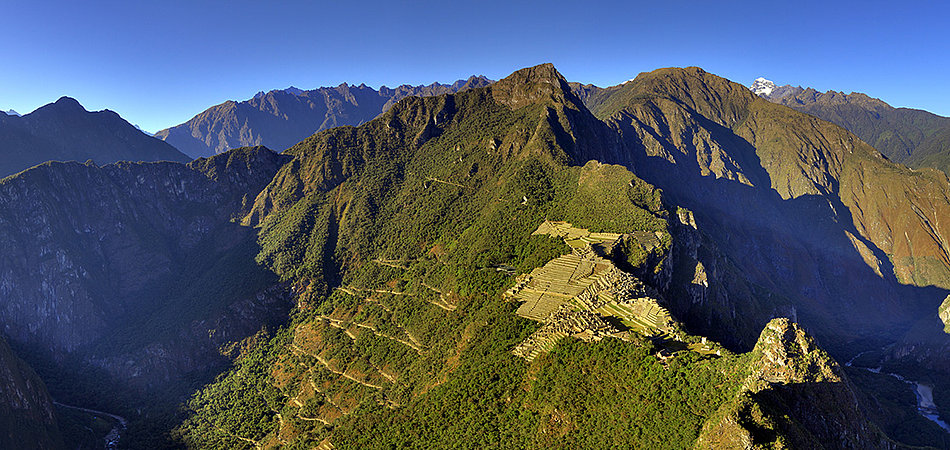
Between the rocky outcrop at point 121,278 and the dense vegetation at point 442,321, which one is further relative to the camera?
the rocky outcrop at point 121,278

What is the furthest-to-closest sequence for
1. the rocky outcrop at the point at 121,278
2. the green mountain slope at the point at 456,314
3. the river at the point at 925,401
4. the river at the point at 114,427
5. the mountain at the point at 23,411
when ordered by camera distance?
the rocky outcrop at the point at 121,278
the river at the point at 925,401
the river at the point at 114,427
the mountain at the point at 23,411
the green mountain slope at the point at 456,314

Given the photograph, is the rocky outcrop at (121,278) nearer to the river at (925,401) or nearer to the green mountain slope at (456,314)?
the green mountain slope at (456,314)

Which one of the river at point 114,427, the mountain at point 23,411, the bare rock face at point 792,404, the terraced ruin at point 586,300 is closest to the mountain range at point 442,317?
the bare rock face at point 792,404


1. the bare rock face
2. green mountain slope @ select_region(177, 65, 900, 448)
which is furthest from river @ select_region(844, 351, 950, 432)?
the bare rock face

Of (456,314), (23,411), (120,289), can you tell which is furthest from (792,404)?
(120,289)

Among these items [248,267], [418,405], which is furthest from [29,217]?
[418,405]

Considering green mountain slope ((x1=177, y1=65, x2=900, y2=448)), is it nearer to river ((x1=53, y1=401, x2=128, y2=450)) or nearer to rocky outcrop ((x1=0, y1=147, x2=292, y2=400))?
rocky outcrop ((x1=0, y1=147, x2=292, y2=400))

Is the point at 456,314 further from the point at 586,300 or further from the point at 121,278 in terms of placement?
the point at 121,278
